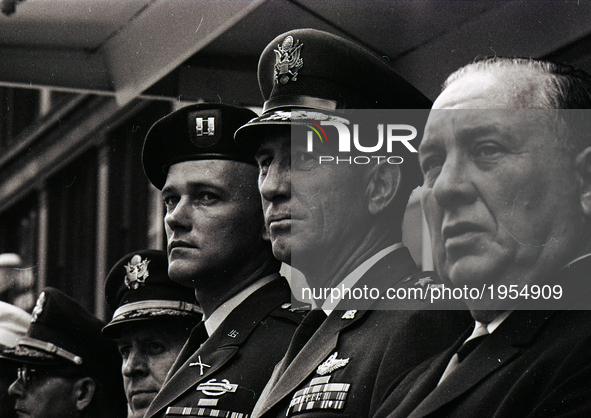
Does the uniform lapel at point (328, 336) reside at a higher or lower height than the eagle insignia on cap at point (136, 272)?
lower

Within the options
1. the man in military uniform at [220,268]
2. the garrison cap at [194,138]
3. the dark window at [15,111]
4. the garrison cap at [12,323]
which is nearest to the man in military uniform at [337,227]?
the man in military uniform at [220,268]

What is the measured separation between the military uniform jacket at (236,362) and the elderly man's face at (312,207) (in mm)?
486

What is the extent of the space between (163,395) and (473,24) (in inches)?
71.3

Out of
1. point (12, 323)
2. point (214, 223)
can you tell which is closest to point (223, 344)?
point (214, 223)

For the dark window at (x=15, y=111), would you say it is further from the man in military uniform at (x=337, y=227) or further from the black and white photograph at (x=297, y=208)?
the man in military uniform at (x=337, y=227)

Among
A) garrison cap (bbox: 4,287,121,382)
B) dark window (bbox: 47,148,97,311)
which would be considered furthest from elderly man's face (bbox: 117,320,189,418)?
dark window (bbox: 47,148,97,311)

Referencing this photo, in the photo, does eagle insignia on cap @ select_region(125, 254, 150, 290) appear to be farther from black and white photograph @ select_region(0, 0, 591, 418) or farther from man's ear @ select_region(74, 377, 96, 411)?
man's ear @ select_region(74, 377, 96, 411)

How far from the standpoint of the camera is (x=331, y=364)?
106 inches

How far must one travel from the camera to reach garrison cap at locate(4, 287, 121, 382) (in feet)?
16.1

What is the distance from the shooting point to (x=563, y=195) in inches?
84.2

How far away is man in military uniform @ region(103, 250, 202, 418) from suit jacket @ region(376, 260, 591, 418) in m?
Result: 2.14

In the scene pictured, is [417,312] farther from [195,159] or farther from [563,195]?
[195,159]

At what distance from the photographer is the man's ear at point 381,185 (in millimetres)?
2957

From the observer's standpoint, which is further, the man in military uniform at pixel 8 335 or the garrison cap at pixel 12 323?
the garrison cap at pixel 12 323
